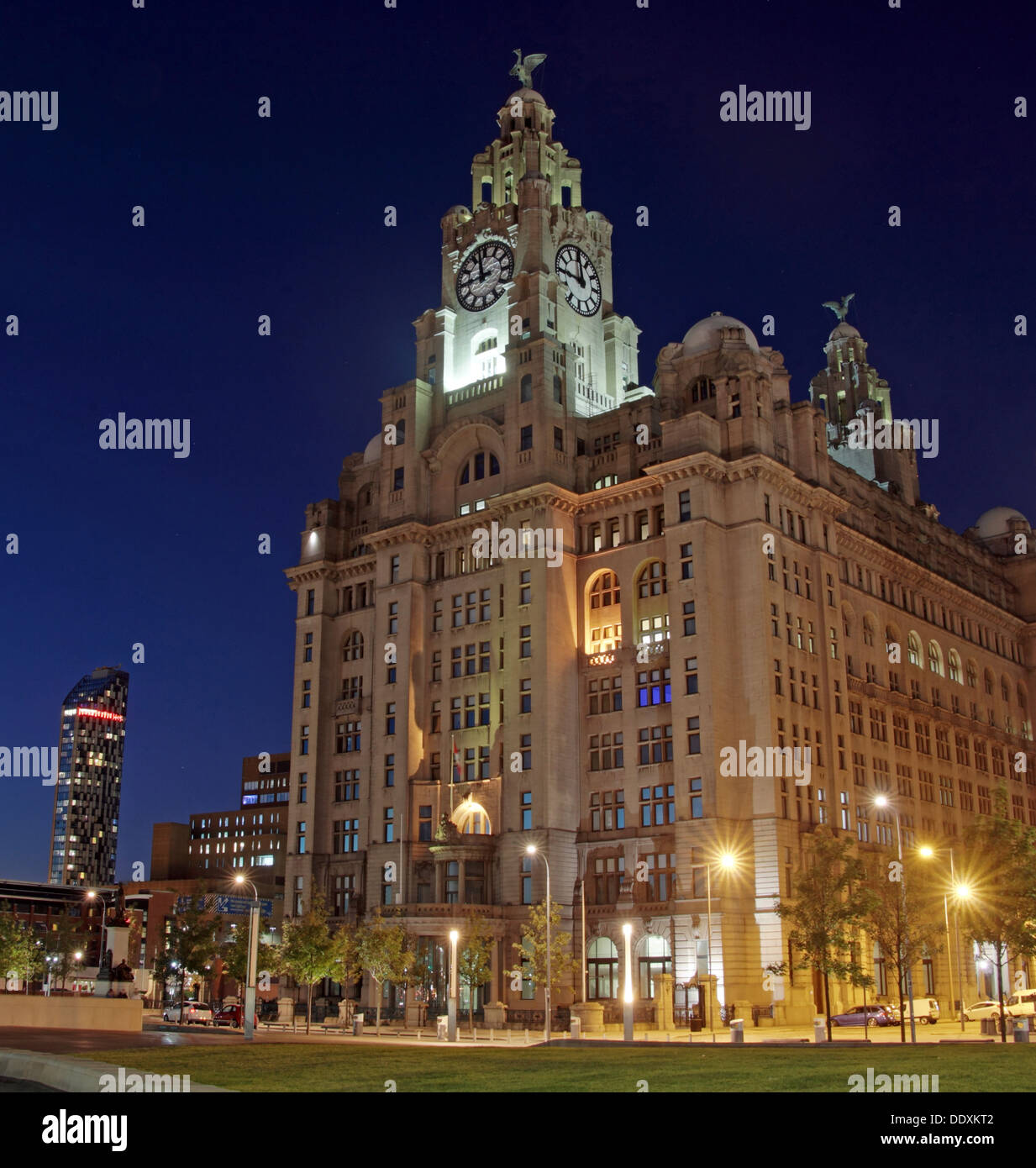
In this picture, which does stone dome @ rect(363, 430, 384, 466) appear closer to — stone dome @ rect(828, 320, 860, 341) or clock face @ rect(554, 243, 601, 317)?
clock face @ rect(554, 243, 601, 317)

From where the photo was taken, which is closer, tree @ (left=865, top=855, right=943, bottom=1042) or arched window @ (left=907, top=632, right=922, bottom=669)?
tree @ (left=865, top=855, right=943, bottom=1042)

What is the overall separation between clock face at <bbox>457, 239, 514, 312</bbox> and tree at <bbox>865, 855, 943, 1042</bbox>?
221ft

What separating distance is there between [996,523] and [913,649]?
40049mm

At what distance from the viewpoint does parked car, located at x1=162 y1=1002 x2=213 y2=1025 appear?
81.1 m

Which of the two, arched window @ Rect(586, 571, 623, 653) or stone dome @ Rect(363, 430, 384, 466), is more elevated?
stone dome @ Rect(363, 430, 384, 466)

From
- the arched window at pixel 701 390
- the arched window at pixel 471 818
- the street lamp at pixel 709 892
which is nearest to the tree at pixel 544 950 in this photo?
the street lamp at pixel 709 892

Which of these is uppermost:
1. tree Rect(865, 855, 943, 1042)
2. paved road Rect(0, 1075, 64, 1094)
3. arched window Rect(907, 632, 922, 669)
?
arched window Rect(907, 632, 922, 669)

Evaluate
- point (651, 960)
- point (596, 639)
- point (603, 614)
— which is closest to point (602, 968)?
point (651, 960)

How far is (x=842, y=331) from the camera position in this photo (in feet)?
511

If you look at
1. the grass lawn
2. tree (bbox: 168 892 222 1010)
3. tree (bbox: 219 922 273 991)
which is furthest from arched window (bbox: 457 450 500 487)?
the grass lawn

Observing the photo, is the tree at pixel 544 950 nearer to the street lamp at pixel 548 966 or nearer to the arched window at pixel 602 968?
the street lamp at pixel 548 966

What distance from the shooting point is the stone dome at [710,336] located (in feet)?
361

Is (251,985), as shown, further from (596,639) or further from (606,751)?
(596,639)

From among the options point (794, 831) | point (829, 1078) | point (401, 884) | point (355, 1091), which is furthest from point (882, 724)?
point (355, 1091)
